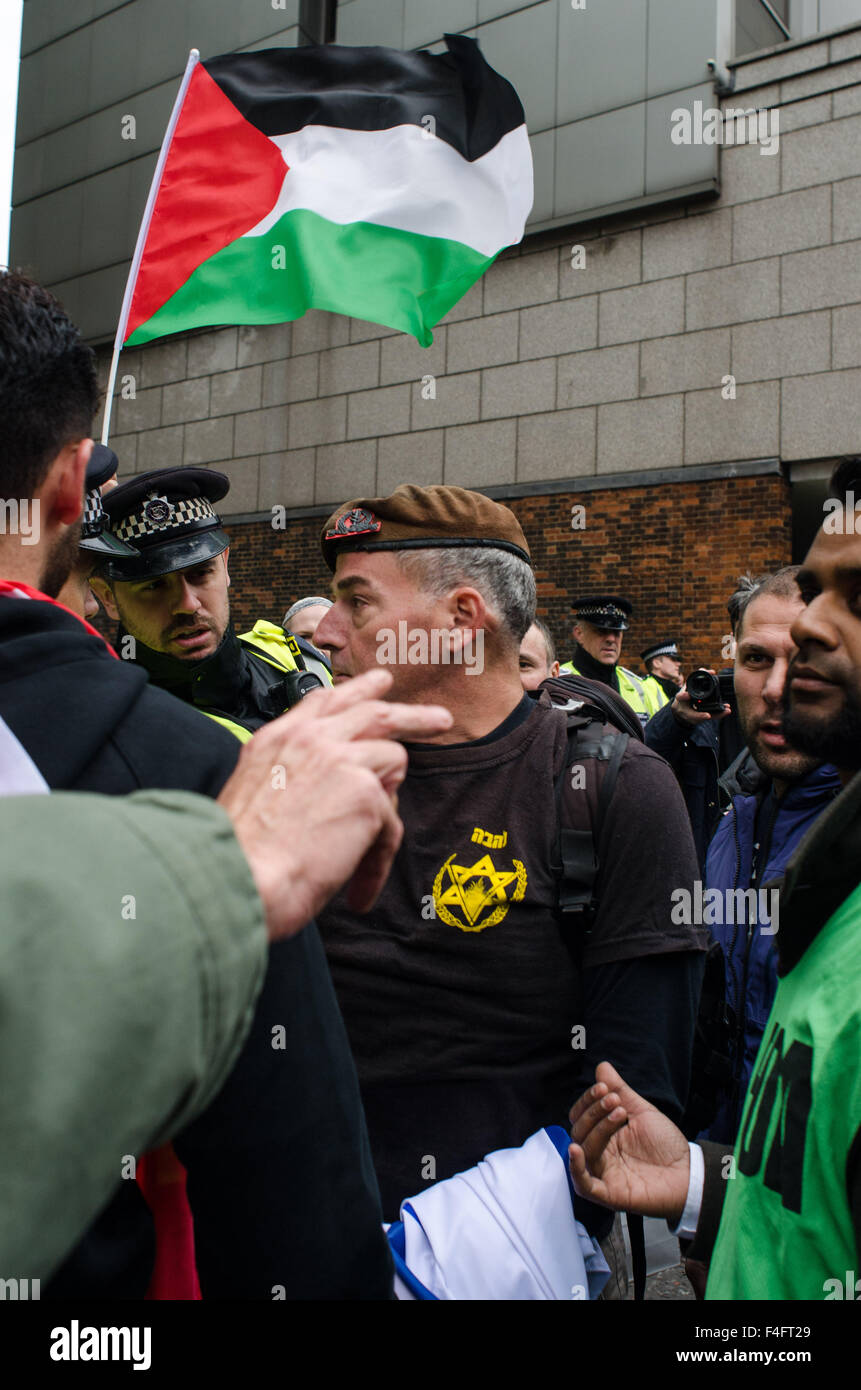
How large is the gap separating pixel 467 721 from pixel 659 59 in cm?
1020

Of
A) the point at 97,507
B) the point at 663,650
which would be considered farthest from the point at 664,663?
the point at 97,507

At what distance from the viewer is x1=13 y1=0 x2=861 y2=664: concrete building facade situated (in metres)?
9.45

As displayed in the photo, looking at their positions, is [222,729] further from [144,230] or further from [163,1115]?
[144,230]

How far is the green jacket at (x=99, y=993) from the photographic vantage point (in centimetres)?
59

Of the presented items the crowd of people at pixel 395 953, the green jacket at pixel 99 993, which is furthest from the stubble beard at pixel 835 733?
the green jacket at pixel 99 993

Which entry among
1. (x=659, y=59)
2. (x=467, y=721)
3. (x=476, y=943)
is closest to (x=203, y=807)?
(x=476, y=943)

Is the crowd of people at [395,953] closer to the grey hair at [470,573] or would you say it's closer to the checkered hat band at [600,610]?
the grey hair at [470,573]

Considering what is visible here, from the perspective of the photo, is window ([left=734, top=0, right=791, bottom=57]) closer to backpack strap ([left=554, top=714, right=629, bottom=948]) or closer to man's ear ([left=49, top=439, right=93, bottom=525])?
backpack strap ([left=554, top=714, right=629, bottom=948])

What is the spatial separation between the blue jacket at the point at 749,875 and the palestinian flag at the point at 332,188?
196cm

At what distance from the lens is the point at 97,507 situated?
2.27 metres

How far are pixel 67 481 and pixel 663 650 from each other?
8351 millimetres

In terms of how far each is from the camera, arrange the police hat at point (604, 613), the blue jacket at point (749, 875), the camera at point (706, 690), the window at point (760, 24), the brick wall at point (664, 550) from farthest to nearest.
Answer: the window at point (760, 24), the brick wall at point (664, 550), the police hat at point (604, 613), the camera at point (706, 690), the blue jacket at point (749, 875)

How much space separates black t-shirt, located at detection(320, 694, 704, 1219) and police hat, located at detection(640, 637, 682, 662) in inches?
291

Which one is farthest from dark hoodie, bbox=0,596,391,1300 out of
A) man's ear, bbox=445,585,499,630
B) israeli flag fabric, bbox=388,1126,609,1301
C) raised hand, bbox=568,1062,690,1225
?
man's ear, bbox=445,585,499,630
